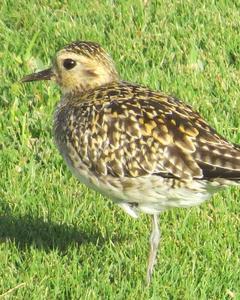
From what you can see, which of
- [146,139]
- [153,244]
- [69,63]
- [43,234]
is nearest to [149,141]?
[146,139]

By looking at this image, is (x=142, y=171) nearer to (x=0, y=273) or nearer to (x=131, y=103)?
(x=131, y=103)

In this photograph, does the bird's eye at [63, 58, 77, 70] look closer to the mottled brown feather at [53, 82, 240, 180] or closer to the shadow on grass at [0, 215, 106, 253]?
the mottled brown feather at [53, 82, 240, 180]

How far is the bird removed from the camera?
7031 mm

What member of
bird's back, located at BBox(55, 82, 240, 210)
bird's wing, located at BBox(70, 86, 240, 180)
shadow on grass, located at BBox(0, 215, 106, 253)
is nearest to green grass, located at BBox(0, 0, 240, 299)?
shadow on grass, located at BBox(0, 215, 106, 253)

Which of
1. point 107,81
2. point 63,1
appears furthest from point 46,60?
point 107,81

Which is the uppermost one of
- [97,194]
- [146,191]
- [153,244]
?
[146,191]

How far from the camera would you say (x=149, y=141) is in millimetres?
A: 7145

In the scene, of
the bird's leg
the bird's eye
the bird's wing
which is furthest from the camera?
the bird's eye

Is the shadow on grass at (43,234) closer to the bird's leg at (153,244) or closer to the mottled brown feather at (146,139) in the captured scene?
the bird's leg at (153,244)

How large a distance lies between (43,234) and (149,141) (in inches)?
56.6

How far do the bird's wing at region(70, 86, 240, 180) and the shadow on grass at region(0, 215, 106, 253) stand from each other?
2.85ft

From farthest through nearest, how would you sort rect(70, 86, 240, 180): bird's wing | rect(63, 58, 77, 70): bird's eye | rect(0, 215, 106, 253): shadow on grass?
rect(63, 58, 77, 70): bird's eye, rect(0, 215, 106, 253): shadow on grass, rect(70, 86, 240, 180): bird's wing

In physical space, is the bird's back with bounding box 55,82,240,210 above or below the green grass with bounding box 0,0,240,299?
above

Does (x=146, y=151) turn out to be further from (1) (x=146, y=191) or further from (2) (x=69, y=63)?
(2) (x=69, y=63)
